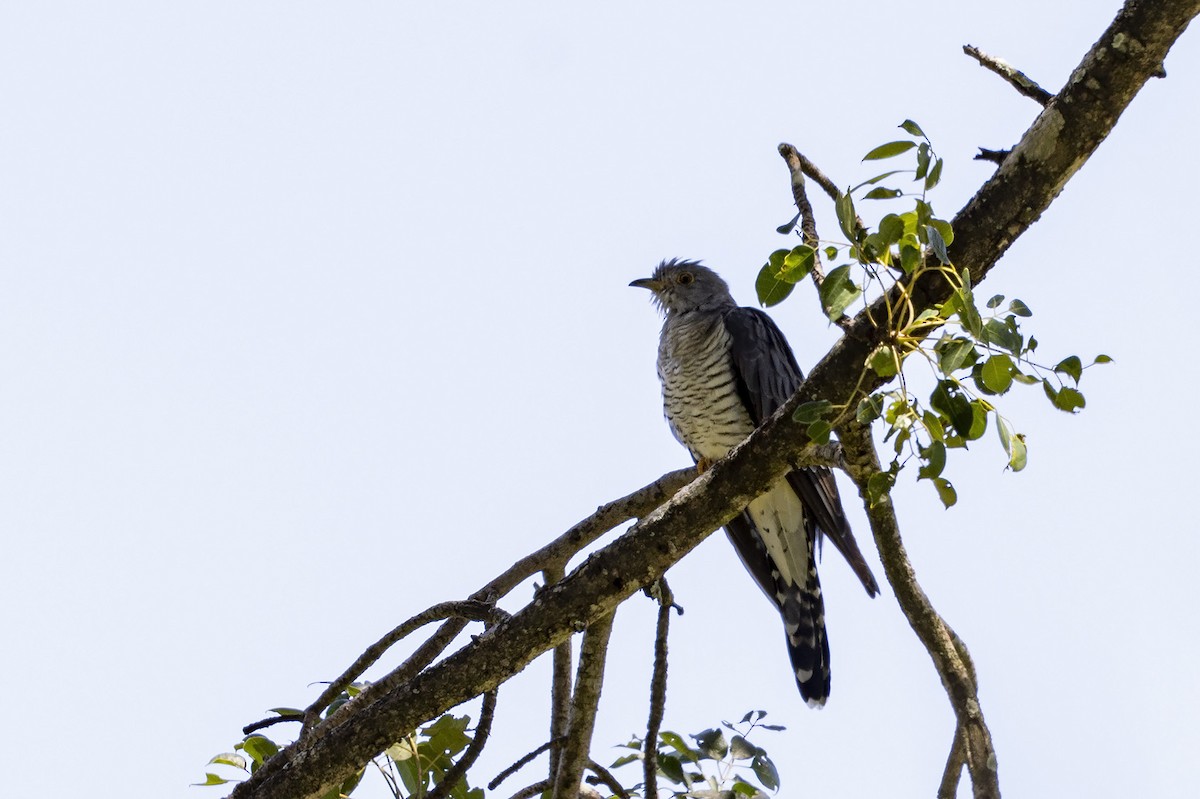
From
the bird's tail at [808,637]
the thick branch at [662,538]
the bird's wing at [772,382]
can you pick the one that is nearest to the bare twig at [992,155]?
the thick branch at [662,538]

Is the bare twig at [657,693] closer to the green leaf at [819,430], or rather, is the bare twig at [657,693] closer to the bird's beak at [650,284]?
the green leaf at [819,430]

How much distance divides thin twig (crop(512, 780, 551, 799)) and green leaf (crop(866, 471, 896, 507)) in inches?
57.6

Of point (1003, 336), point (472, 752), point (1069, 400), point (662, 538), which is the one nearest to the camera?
point (1003, 336)

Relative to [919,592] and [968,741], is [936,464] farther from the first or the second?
[968,741]

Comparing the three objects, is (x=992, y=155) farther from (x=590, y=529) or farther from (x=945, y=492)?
(x=590, y=529)

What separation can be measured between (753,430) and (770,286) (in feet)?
8.39

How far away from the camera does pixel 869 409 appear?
2268mm

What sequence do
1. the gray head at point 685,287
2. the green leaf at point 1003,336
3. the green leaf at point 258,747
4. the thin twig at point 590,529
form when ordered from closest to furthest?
the green leaf at point 1003,336 → the green leaf at point 258,747 → the thin twig at point 590,529 → the gray head at point 685,287

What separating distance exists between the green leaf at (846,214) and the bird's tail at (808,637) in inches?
122

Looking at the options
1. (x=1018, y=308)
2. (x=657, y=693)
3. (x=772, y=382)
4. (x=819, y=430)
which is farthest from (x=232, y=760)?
(x=772, y=382)

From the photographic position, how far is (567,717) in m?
3.66

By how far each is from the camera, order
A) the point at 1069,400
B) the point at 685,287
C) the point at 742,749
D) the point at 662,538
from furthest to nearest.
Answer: the point at 685,287 < the point at 742,749 < the point at 662,538 < the point at 1069,400

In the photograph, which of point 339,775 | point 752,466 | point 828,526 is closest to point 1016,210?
point 752,466

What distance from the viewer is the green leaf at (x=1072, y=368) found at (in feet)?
7.12
